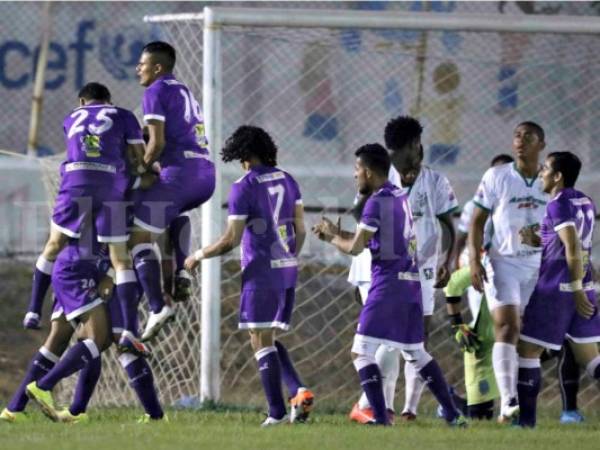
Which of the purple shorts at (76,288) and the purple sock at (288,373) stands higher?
the purple shorts at (76,288)

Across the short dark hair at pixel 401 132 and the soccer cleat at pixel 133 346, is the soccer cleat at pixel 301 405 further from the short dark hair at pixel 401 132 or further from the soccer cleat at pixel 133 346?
the short dark hair at pixel 401 132

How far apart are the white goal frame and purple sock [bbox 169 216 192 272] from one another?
4.65 ft

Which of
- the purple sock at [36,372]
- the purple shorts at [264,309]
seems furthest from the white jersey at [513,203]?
the purple sock at [36,372]

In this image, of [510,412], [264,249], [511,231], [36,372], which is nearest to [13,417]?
[36,372]

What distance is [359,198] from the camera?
11695mm

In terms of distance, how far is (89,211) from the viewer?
11.4 meters

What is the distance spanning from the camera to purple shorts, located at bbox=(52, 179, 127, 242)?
11.4m

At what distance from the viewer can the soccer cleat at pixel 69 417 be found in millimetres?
11175

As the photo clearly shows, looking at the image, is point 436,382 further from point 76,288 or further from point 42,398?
point 42,398

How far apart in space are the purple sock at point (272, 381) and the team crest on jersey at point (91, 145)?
1525mm

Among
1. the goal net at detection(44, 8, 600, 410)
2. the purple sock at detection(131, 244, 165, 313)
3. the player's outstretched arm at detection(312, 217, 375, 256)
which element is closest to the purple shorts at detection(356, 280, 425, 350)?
the player's outstretched arm at detection(312, 217, 375, 256)

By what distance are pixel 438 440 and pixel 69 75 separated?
9.49 metres

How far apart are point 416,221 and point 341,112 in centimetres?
494

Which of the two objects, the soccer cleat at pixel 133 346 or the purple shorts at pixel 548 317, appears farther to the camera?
the purple shorts at pixel 548 317
